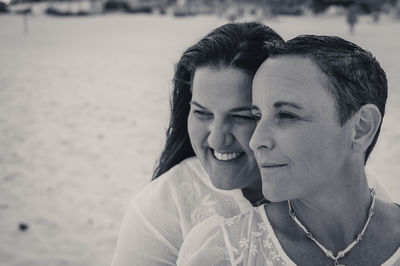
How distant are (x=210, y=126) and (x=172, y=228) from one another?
596mm

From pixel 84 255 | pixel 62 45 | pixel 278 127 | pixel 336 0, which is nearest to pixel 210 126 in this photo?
pixel 278 127

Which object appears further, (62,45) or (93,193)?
(62,45)

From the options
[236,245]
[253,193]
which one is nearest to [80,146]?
[253,193]

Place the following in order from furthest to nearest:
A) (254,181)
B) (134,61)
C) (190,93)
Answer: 1. (134,61)
2. (190,93)
3. (254,181)

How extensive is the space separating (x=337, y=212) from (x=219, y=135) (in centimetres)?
75

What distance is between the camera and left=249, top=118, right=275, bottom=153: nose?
1644 mm

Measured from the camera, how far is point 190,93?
9.07ft

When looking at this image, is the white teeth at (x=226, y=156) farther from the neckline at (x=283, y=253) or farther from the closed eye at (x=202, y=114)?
the neckline at (x=283, y=253)

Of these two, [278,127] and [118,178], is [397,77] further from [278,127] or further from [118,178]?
[278,127]

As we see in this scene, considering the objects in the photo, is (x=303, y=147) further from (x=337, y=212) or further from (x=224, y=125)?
(x=224, y=125)

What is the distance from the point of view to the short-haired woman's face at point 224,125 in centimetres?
221

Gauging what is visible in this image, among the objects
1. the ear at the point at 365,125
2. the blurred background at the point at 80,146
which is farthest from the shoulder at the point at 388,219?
the blurred background at the point at 80,146

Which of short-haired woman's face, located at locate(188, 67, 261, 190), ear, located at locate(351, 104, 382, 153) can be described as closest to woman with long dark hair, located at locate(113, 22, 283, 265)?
short-haired woman's face, located at locate(188, 67, 261, 190)

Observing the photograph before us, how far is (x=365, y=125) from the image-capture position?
170cm
